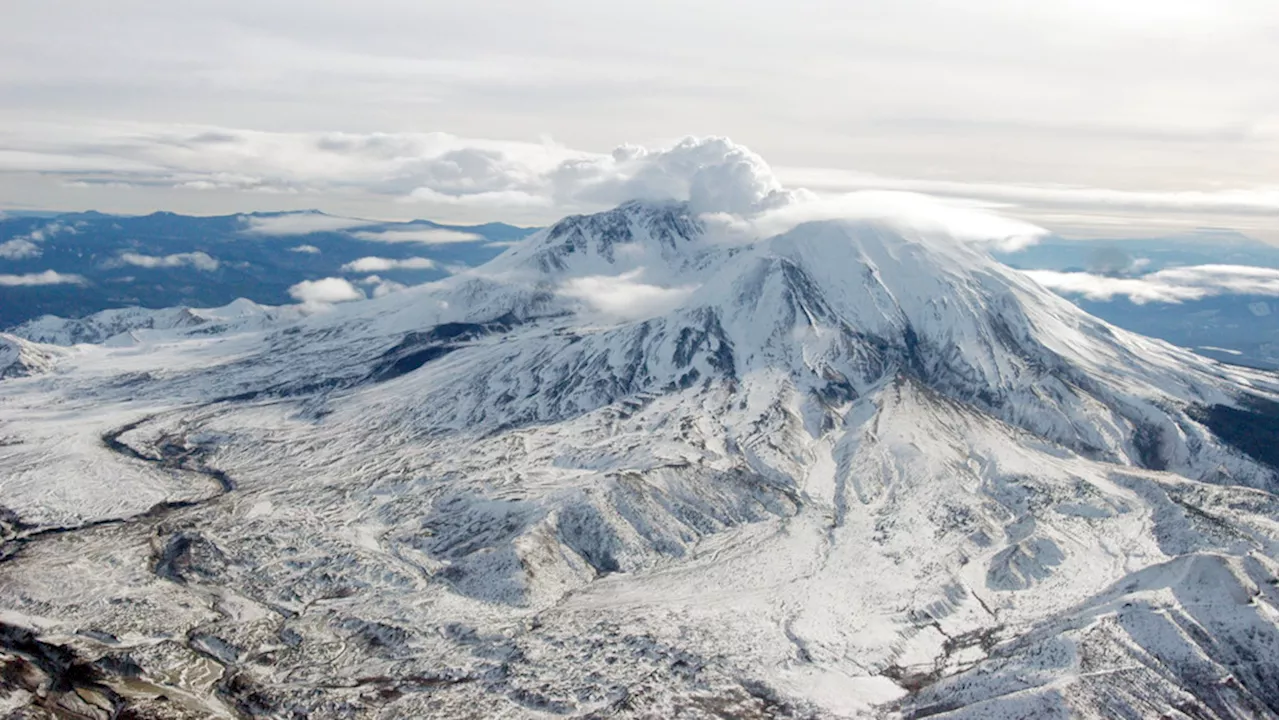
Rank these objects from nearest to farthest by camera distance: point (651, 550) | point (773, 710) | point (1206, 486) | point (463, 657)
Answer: point (773, 710) → point (463, 657) → point (651, 550) → point (1206, 486)

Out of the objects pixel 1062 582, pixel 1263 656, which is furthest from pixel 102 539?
pixel 1263 656

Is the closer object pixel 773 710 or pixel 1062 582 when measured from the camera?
pixel 773 710

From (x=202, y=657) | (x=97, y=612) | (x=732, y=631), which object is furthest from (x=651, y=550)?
(x=97, y=612)

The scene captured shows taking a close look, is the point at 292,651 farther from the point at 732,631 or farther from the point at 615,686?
the point at 732,631

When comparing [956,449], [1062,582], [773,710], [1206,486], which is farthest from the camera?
[956,449]

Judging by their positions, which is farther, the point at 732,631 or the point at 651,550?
the point at 651,550

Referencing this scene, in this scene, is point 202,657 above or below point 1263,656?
below

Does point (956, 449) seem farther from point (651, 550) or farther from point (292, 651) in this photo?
point (292, 651)

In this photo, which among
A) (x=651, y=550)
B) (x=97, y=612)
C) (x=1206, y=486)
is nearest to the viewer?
(x=97, y=612)

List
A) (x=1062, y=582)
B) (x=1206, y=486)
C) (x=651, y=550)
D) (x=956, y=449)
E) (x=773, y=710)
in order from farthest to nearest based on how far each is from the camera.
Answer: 1. (x=956, y=449)
2. (x=1206, y=486)
3. (x=651, y=550)
4. (x=1062, y=582)
5. (x=773, y=710)
